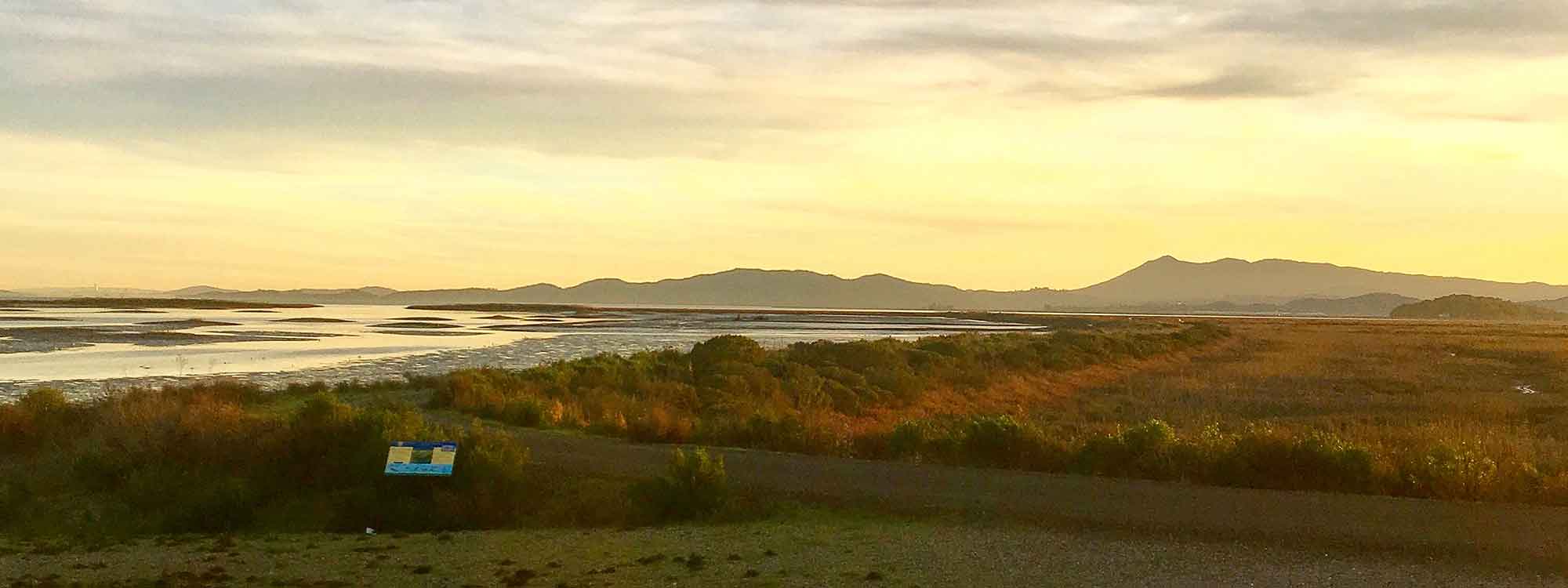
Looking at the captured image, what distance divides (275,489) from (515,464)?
124 inches

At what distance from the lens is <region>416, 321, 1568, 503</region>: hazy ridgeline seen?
15.1m

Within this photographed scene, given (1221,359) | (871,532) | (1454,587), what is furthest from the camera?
(1221,359)

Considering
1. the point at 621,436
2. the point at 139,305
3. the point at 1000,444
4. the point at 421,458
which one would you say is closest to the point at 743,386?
the point at 621,436

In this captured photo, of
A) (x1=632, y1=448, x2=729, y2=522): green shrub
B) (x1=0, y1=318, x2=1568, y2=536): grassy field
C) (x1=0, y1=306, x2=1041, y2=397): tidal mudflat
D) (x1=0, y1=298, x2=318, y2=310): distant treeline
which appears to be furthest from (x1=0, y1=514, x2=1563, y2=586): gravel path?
(x1=0, y1=298, x2=318, y2=310): distant treeline

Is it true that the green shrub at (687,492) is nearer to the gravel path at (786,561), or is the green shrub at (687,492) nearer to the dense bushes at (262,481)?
Result: the dense bushes at (262,481)

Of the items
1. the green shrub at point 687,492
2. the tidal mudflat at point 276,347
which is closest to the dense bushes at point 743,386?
the green shrub at point 687,492

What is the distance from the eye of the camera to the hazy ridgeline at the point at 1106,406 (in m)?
15.1

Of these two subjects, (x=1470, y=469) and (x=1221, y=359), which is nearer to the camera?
(x=1470, y=469)

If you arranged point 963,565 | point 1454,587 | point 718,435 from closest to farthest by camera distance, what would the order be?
1. point 1454,587
2. point 963,565
3. point 718,435

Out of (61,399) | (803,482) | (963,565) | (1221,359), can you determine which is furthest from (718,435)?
(1221,359)

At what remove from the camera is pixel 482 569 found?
1064 centimetres

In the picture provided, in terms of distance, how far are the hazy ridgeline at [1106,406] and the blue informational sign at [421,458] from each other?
5409 millimetres

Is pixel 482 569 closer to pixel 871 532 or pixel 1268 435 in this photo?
pixel 871 532

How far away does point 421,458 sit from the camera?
48.1 feet
